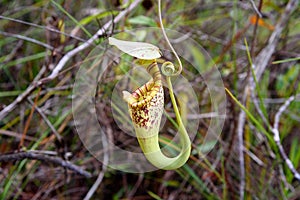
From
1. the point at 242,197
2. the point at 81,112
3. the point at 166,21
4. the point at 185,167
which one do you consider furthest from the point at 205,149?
the point at 166,21

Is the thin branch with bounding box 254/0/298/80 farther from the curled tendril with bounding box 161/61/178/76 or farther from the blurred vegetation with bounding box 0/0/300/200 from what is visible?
the curled tendril with bounding box 161/61/178/76

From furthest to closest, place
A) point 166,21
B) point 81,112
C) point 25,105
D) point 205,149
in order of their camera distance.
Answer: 1. point 166,21
2. point 25,105
3. point 205,149
4. point 81,112

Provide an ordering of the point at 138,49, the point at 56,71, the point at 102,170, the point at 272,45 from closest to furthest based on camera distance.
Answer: the point at 138,49 → the point at 56,71 → the point at 102,170 → the point at 272,45

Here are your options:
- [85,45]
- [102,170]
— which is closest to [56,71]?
[85,45]

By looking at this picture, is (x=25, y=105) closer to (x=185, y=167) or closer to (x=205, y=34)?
(x=185, y=167)

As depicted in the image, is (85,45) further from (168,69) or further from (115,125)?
(168,69)

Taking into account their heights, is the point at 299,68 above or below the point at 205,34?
below

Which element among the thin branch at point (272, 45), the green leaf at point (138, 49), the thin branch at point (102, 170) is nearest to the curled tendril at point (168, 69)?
the green leaf at point (138, 49)

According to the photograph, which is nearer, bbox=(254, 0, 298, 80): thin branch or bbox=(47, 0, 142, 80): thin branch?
bbox=(47, 0, 142, 80): thin branch

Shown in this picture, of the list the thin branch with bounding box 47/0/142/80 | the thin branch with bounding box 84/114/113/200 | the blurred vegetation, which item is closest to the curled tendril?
the thin branch with bounding box 47/0/142/80
